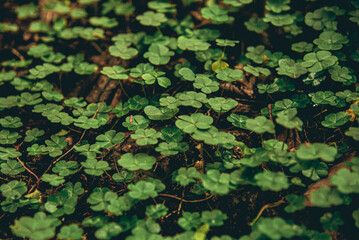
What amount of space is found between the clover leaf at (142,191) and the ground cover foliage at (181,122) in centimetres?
1

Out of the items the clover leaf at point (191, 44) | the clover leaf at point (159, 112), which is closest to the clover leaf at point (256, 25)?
the clover leaf at point (191, 44)

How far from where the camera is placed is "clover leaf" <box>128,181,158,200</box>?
206cm

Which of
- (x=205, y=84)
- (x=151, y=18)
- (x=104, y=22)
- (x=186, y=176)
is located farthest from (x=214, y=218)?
(x=104, y=22)

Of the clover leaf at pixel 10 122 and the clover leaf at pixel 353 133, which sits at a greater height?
the clover leaf at pixel 353 133

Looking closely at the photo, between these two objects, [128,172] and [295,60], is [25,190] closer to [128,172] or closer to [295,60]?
[128,172]

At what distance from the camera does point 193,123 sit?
2.36 m

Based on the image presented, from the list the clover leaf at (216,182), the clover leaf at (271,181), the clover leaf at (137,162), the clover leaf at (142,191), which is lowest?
the clover leaf at (142,191)

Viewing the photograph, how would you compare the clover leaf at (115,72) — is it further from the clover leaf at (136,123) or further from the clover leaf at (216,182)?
the clover leaf at (216,182)

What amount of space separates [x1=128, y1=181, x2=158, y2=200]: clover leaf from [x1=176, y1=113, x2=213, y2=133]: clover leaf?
1.59 ft

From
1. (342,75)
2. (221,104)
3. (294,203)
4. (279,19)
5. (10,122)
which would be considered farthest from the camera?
(279,19)

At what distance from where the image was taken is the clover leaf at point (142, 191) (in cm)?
206

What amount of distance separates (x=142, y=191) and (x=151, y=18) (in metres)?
2.09

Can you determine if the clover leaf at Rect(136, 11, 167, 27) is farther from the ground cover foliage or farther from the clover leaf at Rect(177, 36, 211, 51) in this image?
the clover leaf at Rect(177, 36, 211, 51)

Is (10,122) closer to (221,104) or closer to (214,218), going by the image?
(221,104)
